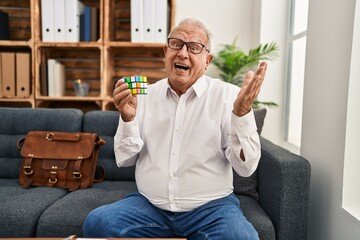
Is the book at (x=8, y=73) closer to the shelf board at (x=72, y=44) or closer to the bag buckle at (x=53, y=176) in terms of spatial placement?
the shelf board at (x=72, y=44)

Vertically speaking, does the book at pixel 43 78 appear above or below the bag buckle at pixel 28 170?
above

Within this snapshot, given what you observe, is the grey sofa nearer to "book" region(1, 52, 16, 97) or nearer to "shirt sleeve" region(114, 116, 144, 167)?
"shirt sleeve" region(114, 116, 144, 167)

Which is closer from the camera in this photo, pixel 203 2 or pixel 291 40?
pixel 291 40

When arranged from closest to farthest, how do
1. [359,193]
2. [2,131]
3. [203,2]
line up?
[359,193] → [2,131] → [203,2]

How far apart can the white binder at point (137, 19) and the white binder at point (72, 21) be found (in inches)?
17.5

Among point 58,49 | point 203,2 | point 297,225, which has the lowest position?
point 297,225

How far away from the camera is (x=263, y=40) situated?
268 cm

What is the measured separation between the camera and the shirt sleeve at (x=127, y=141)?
4.35 ft

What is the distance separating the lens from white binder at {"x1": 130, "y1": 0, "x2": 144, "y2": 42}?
8.33 ft

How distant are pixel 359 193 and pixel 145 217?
0.91 m

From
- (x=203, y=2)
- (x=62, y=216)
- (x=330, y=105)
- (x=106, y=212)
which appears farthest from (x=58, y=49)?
(x=330, y=105)

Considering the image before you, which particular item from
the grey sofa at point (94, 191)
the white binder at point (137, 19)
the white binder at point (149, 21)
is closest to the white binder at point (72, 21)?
the white binder at point (137, 19)

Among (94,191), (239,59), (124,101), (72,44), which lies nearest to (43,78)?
(72,44)

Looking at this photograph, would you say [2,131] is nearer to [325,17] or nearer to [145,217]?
[145,217]
